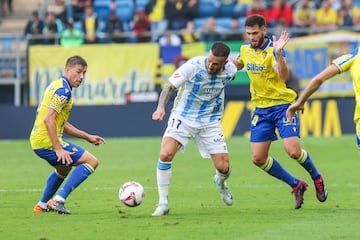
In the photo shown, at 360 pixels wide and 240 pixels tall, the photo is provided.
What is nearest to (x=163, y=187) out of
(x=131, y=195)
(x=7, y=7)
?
(x=131, y=195)

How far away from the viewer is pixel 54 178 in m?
11.5

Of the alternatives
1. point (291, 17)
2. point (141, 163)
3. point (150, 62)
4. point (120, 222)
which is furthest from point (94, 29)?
point (120, 222)

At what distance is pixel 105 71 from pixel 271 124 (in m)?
13.6

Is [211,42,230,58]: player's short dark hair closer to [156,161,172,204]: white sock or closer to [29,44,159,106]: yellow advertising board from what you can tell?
[156,161,172,204]: white sock

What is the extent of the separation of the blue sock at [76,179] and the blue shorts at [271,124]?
2.25 meters

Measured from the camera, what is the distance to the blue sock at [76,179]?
11133 millimetres

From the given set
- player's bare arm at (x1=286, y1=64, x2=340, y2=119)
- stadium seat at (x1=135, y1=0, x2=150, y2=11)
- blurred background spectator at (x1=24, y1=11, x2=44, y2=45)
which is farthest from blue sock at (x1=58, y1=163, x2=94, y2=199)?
stadium seat at (x1=135, y1=0, x2=150, y2=11)

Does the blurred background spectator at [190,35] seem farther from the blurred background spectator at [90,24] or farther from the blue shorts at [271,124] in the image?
the blue shorts at [271,124]

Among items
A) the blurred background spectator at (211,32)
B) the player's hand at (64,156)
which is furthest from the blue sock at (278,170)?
the blurred background spectator at (211,32)

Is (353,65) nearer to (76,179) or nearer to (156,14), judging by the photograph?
(76,179)

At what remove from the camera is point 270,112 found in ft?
39.3

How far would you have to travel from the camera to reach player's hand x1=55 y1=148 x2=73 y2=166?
10.9m

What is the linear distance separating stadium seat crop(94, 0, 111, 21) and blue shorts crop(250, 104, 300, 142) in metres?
17.2

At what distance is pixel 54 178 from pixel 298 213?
9.75 ft
